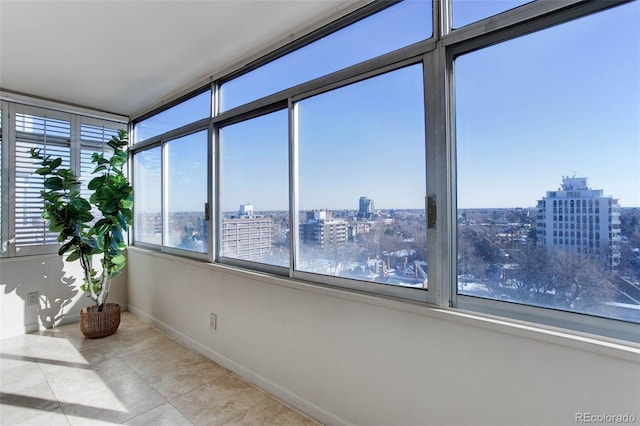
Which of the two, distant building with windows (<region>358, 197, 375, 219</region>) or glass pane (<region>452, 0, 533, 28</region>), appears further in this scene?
distant building with windows (<region>358, 197, 375, 219</region>)

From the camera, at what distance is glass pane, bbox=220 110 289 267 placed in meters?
2.25

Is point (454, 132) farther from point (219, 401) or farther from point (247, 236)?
point (219, 401)

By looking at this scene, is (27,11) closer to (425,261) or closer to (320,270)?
(320,270)

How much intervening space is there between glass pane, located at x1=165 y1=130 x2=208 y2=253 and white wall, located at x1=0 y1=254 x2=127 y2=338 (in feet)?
4.19

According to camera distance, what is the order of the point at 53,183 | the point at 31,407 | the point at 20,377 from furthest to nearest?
the point at 53,183 → the point at 20,377 → the point at 31,407

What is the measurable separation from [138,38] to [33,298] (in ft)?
9.89

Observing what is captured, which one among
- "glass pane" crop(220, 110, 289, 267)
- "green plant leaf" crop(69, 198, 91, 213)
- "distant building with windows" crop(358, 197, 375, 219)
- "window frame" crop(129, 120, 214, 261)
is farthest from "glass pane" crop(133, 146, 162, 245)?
"distant building with windows" crop(358, 197, 375, 219)

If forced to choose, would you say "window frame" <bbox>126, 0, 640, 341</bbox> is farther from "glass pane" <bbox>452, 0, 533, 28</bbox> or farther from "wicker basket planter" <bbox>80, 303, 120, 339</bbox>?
"wicker basket planter" <bbox>80, 303, 120, 339</bbox>

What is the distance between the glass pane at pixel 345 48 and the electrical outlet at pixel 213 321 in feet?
5.94

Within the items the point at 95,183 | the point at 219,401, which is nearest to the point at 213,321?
the point at 219,401

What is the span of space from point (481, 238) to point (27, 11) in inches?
114

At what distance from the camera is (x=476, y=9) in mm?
1369

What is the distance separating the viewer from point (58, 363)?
2.57 meters

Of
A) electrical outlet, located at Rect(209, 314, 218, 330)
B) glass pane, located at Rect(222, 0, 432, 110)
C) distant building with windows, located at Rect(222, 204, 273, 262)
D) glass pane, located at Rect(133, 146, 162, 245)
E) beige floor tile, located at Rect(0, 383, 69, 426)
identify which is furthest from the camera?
glass pane, located at Rect(133, 146, 162, 245)
